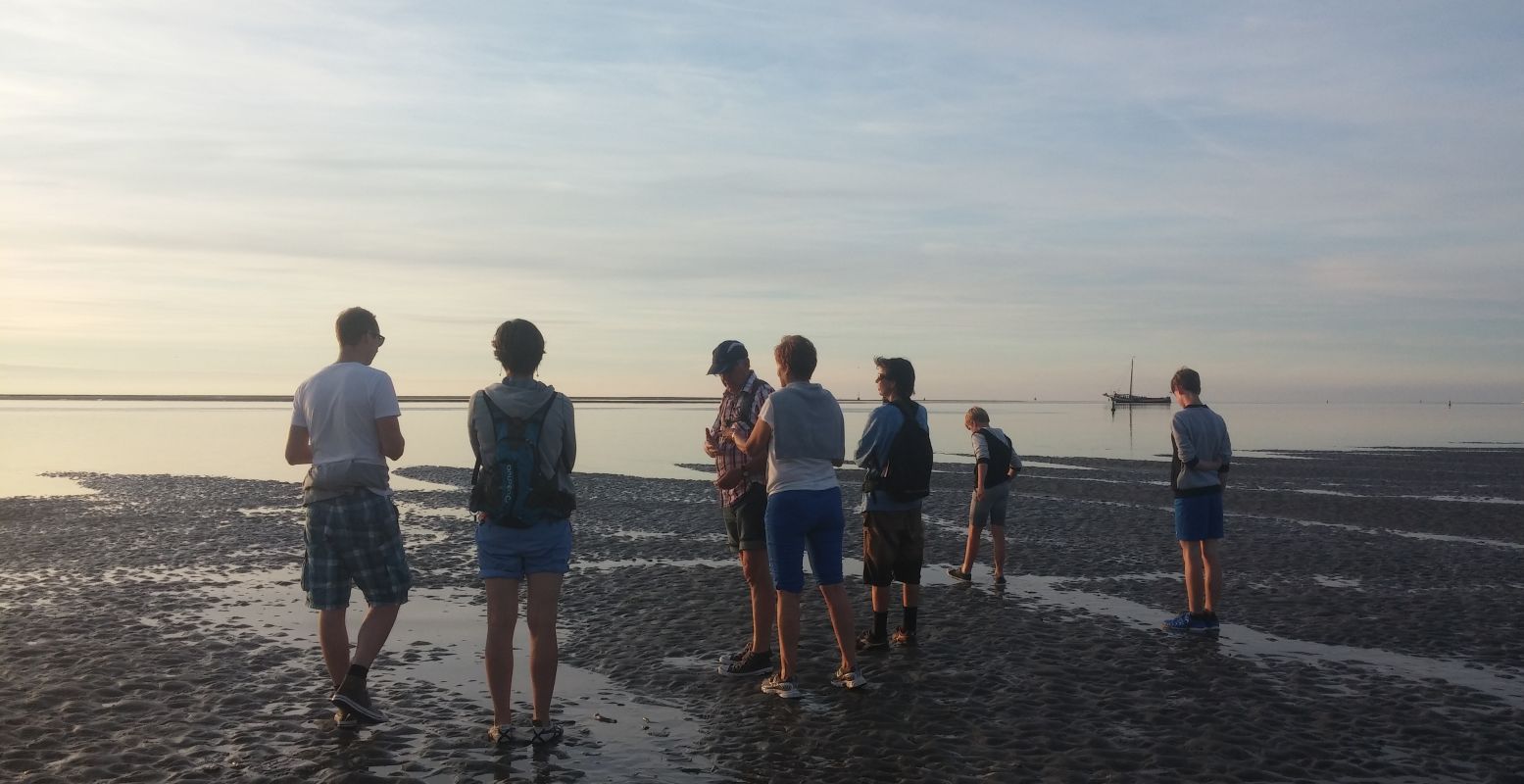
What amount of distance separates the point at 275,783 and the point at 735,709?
285cm

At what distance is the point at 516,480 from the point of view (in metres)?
6.01

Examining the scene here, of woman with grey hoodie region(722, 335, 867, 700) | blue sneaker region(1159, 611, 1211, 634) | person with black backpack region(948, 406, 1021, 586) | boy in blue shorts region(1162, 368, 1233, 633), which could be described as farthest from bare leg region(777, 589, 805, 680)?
person with black backpack region(948, 406, 1021, 586)

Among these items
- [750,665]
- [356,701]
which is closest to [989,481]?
[750,665]

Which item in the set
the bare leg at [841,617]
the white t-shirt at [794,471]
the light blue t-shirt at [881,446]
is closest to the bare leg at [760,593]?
the bare leg at [841,617]

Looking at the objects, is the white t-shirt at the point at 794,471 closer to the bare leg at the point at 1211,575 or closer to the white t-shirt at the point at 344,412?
the white t-shirt at the point at 344,412

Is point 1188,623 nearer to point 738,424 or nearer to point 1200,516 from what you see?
point 1200,516

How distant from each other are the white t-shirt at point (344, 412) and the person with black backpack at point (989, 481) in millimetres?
6931

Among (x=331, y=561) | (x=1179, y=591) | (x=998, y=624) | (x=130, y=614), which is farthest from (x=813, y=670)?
(x=130, y=614)

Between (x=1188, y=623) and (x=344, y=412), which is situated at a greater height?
(x=344, y=412)

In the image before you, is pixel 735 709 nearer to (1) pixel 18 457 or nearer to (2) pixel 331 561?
(2) pixel 331 561

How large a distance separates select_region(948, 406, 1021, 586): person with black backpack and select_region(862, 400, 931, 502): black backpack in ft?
9.89

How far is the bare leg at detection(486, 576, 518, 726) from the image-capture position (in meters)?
6.14

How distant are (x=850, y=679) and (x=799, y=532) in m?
1.18

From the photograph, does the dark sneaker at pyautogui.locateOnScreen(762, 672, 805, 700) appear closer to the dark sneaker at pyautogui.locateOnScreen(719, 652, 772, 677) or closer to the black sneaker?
the dark sneaker at pyautogui.locateOnScreen(719, 652, 772, 677)
